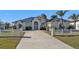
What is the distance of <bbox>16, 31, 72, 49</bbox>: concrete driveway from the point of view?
9.81 metres

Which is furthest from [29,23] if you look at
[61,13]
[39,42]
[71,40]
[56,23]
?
[71,40]

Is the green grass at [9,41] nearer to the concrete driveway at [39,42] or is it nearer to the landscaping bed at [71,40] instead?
the concrete driveway at [39,42]

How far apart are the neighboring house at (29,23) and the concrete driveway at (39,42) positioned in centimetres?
23

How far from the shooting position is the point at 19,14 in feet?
32.2

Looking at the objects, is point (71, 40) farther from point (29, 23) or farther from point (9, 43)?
point (9, 43)

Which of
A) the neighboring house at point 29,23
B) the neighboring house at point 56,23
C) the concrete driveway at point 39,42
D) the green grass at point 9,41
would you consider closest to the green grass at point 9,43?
the green grass at point 9,41

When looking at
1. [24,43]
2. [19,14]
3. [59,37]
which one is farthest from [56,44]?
[19,14]

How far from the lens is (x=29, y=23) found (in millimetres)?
10094
